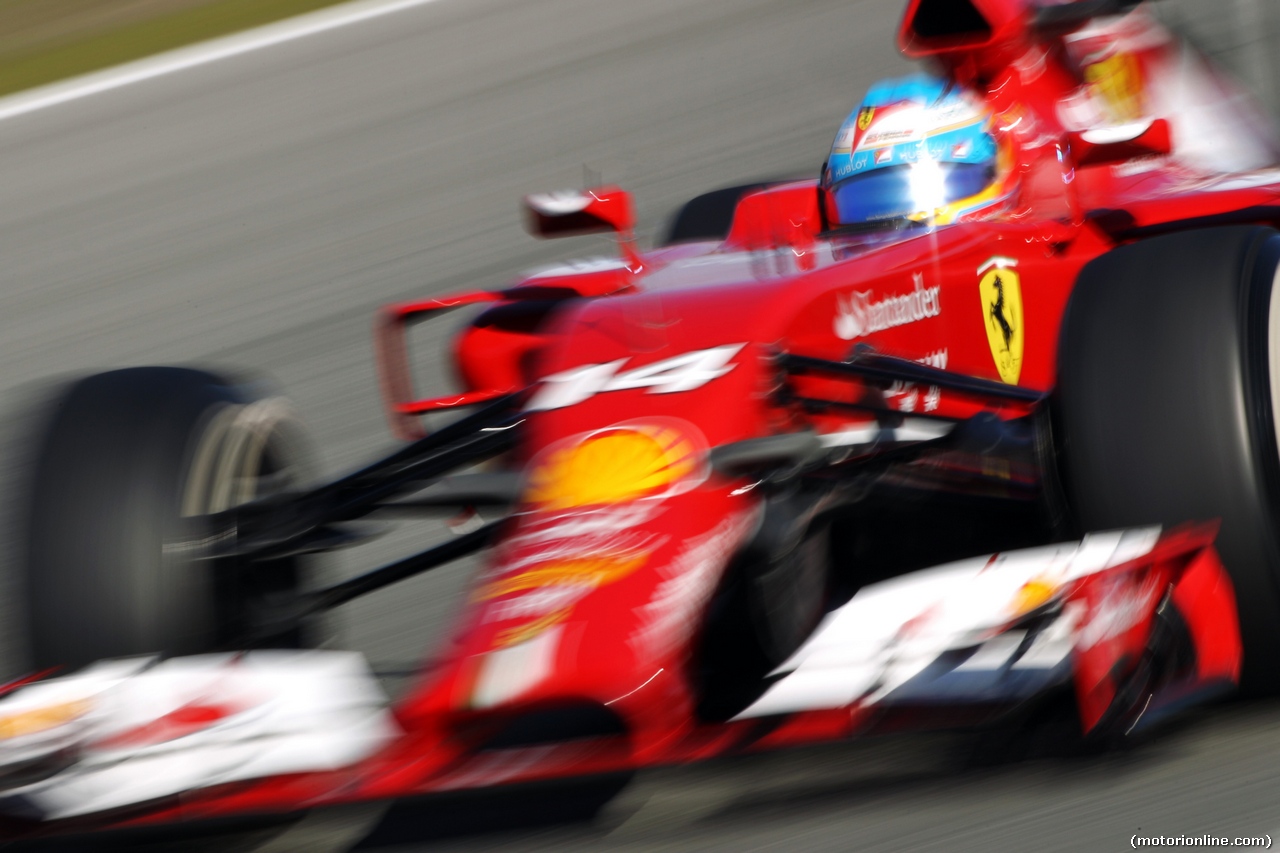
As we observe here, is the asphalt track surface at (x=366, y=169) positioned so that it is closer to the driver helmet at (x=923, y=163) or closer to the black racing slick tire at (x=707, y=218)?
the black racing slick tire at (x=707, y=218)

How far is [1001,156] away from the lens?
12.7ft

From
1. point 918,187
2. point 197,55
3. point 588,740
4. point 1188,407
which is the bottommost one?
point 588,740

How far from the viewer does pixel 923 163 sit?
3.83 m

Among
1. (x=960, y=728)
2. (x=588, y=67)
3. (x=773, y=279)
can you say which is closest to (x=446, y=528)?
(x=773, y=279)

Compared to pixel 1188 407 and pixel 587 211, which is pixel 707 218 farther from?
pixel 1188 407

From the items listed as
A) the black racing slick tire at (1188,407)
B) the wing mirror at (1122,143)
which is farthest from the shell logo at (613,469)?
the wing mirror at (1122,143)

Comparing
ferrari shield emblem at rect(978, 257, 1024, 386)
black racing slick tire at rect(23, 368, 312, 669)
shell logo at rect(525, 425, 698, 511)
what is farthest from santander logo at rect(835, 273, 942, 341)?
black racing slick tire at rect(23, 368, 312, 669)

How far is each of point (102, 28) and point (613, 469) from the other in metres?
7.42

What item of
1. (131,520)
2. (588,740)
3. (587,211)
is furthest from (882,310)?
(131,520)

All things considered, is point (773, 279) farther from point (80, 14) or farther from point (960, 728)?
point (80, 14)

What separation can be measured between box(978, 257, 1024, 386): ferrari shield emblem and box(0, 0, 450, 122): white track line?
579 cm

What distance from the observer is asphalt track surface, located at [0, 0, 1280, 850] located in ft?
20.3

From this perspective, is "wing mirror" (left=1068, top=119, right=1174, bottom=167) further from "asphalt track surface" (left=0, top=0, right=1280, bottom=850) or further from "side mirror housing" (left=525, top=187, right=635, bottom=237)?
"asphalt track surface" (left=0, top=0, right=1280, bottom=850)

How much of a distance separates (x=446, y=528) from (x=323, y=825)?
69.2 inches
